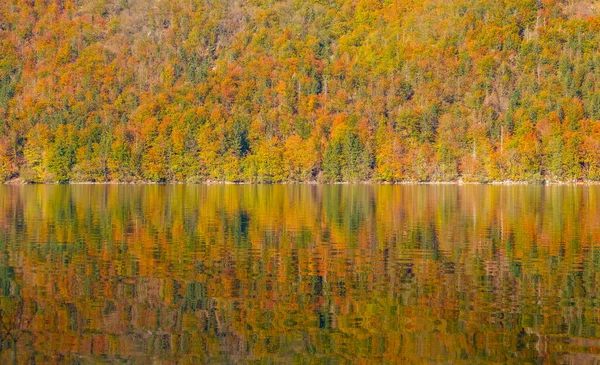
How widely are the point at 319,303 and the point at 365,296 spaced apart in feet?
6.65

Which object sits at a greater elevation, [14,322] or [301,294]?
[301,294]

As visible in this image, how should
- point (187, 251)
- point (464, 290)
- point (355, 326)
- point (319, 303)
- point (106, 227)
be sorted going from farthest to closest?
point (106, 227)
point (187, 251)
point (464, 290)
point (319, 303)
point (355, 326)

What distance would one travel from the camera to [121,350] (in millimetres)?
22781

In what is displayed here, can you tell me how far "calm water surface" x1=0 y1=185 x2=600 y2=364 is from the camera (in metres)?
23.0

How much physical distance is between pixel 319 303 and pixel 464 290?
6.07 m

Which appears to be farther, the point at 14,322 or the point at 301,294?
the point at 301,294

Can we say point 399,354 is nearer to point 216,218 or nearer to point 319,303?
point 319,303

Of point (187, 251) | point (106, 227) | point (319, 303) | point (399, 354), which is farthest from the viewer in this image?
point (106, 227)

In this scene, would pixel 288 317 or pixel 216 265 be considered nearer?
pixel 288 317

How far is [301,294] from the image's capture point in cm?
3006

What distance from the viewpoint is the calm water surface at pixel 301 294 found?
2298 cm

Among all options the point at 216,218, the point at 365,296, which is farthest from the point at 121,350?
the point at 216,218

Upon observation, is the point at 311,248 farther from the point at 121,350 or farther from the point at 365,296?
the point at 121,350

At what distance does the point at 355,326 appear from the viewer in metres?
25.3
